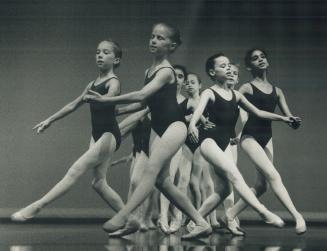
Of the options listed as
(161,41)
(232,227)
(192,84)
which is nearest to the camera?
(161,41)

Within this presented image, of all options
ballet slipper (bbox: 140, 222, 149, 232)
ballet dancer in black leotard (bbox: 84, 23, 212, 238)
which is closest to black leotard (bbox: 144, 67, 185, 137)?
ballet dancer in black leotard (bbox: 84, 23, 212, 238)

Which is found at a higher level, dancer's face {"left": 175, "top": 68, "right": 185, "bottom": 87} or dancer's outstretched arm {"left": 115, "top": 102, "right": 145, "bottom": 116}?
dancer's face {"left": 175, "top": 68, "right": 185, "bottom": 87}

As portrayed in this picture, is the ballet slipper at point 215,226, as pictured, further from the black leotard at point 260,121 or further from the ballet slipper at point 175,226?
the black leotard at point 260,121

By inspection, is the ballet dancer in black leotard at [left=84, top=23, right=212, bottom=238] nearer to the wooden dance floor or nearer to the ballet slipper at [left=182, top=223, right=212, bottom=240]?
the ballet slipper at [left=182, top=223, right=212, bottom=240]

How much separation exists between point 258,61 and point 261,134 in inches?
28.5

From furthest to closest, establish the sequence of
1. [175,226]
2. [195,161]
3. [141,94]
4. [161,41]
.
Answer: [195,161] < [175,226] < [161,41] < [141,94]

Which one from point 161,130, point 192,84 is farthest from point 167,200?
point 161,130

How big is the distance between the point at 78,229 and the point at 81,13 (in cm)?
317

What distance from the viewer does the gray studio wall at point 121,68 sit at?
9883 millimetres

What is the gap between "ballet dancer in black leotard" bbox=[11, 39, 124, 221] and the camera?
262 inches

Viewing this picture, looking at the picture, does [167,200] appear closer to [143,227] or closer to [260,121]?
[143,227]

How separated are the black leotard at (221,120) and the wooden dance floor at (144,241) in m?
0.88

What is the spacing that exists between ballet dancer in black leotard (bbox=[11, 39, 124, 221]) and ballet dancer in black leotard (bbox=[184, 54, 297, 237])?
773 mm

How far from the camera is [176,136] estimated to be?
249 inches
